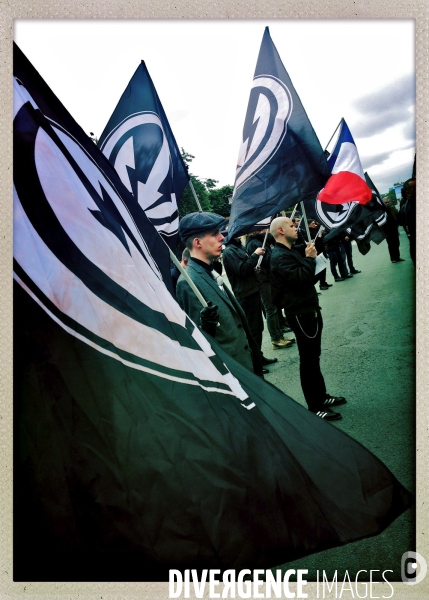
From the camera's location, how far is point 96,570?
1791 mm

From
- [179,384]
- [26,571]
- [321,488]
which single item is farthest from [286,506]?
[26,571]

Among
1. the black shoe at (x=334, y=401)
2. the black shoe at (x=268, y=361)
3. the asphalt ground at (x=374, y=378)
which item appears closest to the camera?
the asphalt ground at (x=374, y=378)

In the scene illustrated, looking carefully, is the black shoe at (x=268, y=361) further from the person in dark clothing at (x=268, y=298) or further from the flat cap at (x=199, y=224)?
the flat cap at (x=199, y=224)

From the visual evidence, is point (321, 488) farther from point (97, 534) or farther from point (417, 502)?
point (97, 534)

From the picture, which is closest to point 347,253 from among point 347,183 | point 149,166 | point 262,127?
point 347,183

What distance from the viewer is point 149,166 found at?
3.19 meters

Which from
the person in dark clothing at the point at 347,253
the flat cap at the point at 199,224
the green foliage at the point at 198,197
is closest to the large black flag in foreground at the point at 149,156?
the green foliage at the point at 198,197

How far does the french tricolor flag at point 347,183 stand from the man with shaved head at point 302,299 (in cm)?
44

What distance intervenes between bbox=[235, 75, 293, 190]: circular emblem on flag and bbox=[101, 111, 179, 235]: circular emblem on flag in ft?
1.69

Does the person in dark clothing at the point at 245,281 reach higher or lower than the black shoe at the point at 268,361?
higher

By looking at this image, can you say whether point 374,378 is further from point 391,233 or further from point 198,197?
point 198,197

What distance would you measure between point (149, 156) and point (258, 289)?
2.19 metres

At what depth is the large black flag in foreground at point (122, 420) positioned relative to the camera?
1.62 metres

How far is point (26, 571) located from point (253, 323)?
324 centimetres
